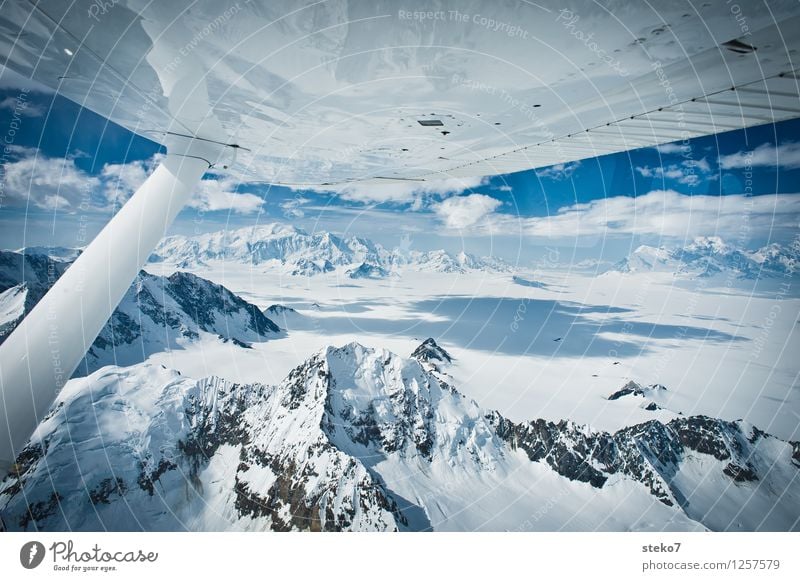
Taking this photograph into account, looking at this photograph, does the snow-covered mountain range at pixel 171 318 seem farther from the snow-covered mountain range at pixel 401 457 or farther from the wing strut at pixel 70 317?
the wing strut at pixel 70 317

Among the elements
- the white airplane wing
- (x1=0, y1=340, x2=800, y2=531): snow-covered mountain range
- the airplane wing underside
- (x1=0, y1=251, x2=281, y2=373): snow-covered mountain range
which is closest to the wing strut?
the white airplane wing

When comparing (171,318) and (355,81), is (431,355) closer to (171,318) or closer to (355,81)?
(171,318)

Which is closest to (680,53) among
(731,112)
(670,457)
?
(731,112)

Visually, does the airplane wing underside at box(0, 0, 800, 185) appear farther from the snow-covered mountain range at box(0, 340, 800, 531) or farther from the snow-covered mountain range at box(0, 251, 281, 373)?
the snow-covered mountain range at box(0, 251, 281, 373)

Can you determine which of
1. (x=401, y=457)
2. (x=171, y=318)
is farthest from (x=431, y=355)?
(x=171, y=318)

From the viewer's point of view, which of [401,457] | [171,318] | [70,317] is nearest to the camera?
[70,317]

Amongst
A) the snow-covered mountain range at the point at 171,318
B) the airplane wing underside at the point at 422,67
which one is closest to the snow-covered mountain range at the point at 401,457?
the snow-covered mountain range at the point at 171,318
